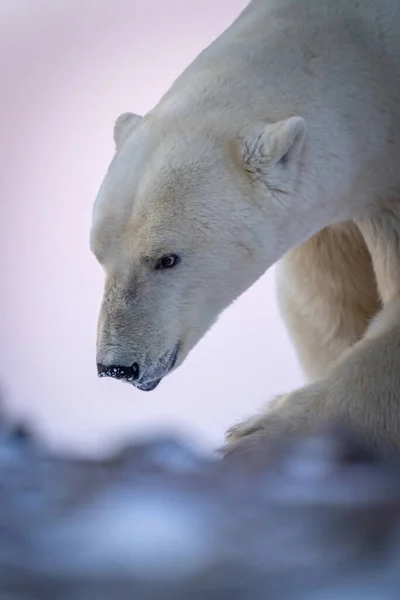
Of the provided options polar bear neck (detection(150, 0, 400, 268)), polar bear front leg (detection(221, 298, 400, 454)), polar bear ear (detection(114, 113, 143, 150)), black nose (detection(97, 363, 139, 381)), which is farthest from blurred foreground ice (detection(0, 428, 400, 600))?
polar bear ear (detection(114, 113, 143, 150))

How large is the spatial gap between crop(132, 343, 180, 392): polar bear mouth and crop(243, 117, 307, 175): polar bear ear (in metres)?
0.25

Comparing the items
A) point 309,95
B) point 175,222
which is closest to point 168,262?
point 175,222

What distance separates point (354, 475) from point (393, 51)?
91 centimetres

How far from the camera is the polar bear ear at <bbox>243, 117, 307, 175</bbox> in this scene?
1.01m

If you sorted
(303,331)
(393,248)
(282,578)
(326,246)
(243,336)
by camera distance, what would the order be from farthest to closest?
(243,336) → (303,331) → (326,246) → (393,248) → (282,578)

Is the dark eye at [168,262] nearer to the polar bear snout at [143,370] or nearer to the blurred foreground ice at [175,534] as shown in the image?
the polar bear snout at [143,370]

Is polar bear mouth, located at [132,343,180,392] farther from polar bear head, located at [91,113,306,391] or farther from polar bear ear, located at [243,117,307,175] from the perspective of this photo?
polar bear ear, located at [243,117,307,175]

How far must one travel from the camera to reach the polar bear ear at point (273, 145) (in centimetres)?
101

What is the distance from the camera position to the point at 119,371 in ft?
3.29

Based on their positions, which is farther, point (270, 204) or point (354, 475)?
point (270, 204)

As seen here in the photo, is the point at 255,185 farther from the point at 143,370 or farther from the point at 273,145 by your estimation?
the point at 143,370

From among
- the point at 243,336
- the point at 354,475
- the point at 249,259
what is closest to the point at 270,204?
the point at 249,259

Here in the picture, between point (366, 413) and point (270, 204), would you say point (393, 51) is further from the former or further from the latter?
point (366, 413)

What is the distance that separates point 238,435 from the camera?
1.00 m
